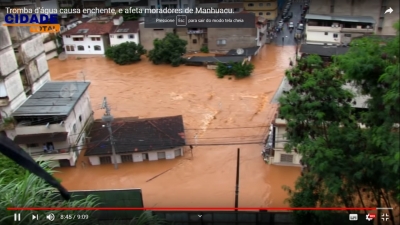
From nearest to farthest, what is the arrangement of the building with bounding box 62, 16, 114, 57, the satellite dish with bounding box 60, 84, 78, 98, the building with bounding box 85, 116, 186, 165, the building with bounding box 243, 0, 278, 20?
the building with bounding box 85, 116, 186, 165 → the satellite dish with bounding box 60, 84, 78, 98 → the building with bounding box 62, 16, 114, 57 → the building with bounding box 243, 0, 278, 20

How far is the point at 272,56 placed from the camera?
1683 cm

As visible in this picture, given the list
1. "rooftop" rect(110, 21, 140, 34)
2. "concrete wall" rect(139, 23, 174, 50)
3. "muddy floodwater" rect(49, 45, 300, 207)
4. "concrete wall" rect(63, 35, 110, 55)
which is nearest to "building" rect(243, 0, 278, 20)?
"muddy floodwater" rect(49, 45, 300, 207)

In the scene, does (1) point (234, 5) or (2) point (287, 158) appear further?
(1) point (234, 5)

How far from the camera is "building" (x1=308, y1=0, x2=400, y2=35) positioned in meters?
14.2

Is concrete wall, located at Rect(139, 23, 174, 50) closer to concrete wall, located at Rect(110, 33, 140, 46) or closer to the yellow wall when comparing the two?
concrete wall, located at Rect(110, 33, 140, 46)

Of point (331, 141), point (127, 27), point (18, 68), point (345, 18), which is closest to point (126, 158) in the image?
point (18, 68)

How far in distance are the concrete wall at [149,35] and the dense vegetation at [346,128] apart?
14.1 meters

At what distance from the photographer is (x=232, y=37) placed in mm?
17000

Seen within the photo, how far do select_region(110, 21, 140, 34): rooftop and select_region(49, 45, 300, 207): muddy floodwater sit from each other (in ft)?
5.46

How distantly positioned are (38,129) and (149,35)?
10.6 meters

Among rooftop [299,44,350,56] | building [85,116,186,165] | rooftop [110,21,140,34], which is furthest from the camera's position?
rooftop [110,21,140,34]

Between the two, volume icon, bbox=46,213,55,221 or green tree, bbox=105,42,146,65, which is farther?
green tree, bbox=105,42,146,65

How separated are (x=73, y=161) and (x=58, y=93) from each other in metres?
2.11
